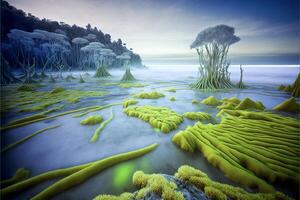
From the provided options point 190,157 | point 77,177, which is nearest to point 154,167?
point 190,157

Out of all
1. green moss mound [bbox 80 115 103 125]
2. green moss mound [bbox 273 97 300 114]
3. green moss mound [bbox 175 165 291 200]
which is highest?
green moss mound [bbox 273 97 300 114]

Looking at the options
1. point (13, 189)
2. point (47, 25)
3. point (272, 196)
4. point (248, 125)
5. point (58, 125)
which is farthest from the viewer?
point (47, 25)

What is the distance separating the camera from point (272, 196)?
1486mm

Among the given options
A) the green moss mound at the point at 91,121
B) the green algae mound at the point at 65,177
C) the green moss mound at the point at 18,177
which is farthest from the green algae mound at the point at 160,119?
the green moss mound at the point at 18,177

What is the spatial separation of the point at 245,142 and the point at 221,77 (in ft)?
29.9

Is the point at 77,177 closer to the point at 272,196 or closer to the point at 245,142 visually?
the point at 272,196

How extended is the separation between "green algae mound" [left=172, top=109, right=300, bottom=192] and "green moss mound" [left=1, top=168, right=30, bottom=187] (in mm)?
2349

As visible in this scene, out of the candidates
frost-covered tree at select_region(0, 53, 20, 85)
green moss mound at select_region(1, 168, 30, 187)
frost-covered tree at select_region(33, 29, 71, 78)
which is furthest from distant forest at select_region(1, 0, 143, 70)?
green moss mound at select_region(1, 168, 30, 187)

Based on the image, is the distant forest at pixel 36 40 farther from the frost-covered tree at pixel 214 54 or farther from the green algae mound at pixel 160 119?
the frost-covered tree at pixel 214 54

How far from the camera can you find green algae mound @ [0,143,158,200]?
1602 mm

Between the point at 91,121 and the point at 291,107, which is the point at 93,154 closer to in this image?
the point at 91,121

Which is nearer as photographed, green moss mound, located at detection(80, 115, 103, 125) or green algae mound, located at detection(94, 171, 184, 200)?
green algae mound, located at detection(94, 171, 184, 200)

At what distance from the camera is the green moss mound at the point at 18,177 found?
1768 millimetres

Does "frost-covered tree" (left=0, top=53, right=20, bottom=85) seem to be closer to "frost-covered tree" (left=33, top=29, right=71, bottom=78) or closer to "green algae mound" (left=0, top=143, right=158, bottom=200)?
"frost-covered tree" (left=33, top=29, right=71, bottom=78)
